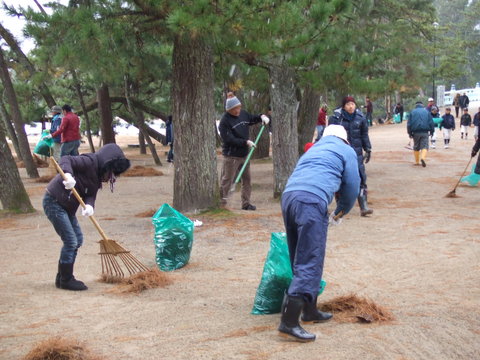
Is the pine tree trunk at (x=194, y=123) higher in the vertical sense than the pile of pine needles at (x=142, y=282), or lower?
higher

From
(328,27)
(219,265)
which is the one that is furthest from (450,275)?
(328,27)

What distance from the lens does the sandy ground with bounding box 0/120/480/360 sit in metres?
4.31

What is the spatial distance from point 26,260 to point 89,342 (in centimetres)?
331

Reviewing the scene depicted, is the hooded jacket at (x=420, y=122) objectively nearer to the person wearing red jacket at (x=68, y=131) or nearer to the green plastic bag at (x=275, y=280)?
the person wearing red jacket at (x=68, y=131)

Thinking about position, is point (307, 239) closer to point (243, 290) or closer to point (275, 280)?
point (275, 280)

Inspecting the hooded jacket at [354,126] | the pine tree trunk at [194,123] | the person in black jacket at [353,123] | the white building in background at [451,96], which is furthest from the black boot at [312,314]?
the white building in background at [451,96]

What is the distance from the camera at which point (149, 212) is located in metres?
10.4

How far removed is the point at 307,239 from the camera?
4375mm

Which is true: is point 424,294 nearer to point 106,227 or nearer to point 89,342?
point 89,342

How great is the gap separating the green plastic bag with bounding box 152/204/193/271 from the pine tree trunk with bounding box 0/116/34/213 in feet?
15.7

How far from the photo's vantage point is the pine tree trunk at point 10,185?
34.5 ft

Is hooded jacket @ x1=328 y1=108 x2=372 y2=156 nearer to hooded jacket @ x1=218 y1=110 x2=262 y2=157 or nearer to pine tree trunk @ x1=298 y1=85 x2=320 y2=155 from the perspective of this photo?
hooded jacket @ x1=218 y1=110 x2=262 y2=157

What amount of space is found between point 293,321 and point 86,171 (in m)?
2.50

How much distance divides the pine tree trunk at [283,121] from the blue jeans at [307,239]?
21.8 ft
